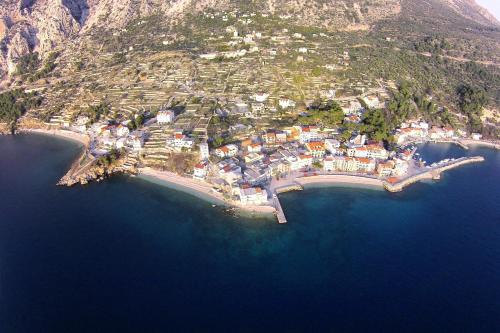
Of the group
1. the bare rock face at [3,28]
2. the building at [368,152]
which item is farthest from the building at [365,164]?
the bare rock face at [3,28]

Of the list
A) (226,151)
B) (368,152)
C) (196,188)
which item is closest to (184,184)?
(196,188)

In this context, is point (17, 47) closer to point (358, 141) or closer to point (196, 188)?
point (196, 188)

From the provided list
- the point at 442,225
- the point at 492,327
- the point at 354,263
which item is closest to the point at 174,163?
the point at 354,263

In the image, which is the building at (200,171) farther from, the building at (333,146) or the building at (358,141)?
the building at (358,141)

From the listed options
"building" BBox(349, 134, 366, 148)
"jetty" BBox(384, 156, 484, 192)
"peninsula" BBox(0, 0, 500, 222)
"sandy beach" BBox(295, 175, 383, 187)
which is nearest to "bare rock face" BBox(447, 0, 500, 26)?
"peninsula" BBox(0, 0, 500, 222)

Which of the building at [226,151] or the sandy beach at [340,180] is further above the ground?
the building at [226,151]

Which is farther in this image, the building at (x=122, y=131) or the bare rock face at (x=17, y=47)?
the bare rock face at (x=17, y=47)
